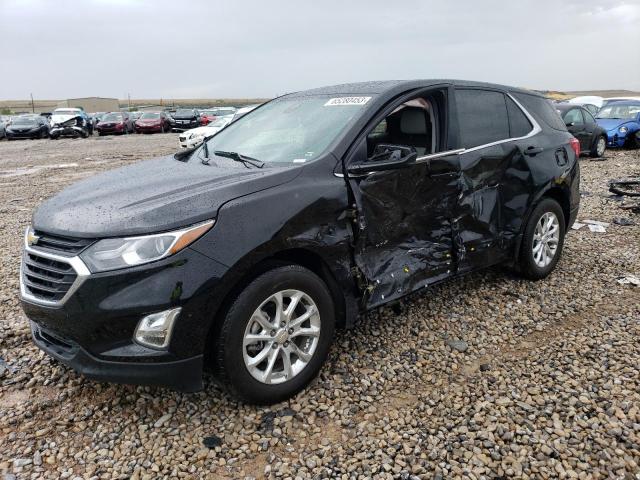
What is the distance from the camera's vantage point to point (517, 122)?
4.45 m

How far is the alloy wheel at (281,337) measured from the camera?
109 inches

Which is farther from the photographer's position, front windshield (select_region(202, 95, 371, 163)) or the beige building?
the beige building

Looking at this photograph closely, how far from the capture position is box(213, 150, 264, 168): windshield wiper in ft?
10.7

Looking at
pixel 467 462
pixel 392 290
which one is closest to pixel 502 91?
pixel 392 290

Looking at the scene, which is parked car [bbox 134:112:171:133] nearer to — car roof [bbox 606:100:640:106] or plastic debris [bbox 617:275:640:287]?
car roof [bbox 606:100:640:106]

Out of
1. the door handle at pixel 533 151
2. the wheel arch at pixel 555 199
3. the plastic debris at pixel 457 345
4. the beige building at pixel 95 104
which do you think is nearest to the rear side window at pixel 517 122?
the door handle at pixel 533 151

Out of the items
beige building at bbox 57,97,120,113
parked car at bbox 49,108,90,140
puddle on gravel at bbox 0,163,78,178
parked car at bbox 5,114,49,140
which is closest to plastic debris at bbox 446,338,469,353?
puddle on gravel at bbox 0,163,78,178

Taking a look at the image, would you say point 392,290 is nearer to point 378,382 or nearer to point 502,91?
point 378,382

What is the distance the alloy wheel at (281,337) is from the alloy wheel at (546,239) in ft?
8.55

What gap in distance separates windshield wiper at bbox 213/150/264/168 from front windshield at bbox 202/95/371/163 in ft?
0.16

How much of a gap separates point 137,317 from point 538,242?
144 inches

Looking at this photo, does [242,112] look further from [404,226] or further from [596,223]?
[404,226]

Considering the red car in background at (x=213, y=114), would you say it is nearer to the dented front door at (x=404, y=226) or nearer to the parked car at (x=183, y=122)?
the parked car at (x=183, y=122)

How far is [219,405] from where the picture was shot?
9.74 ft
